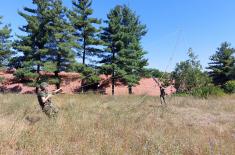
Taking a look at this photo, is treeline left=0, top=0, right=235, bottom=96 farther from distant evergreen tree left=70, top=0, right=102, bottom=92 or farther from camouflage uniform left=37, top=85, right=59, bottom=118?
camouflage uniform left=37, top=85, right=59, bottom=118

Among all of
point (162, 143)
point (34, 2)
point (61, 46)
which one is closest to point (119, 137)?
point (162, 143)

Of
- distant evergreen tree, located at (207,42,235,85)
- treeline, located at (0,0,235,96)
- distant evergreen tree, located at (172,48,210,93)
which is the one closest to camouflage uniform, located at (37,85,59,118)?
distant evergreen tree, located at (172,48,210,93)

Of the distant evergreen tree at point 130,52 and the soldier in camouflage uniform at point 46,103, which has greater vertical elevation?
the distant evergreen tree at point 130,52

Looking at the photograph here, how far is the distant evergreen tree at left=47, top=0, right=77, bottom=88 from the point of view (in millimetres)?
31969

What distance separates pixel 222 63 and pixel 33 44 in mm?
33450

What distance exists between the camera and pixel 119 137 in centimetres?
594

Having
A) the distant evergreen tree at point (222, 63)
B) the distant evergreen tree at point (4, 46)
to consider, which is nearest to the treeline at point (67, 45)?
the distant evergreen tree at point (4, 46)

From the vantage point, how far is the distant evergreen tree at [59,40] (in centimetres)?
3197

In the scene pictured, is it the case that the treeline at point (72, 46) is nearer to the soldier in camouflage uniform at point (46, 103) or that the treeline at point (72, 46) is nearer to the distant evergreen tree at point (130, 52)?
the distant evergreen tree at point (130, 52)

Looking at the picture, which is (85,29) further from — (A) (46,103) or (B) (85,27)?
(A) (46,103)

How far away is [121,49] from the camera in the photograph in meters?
35.2

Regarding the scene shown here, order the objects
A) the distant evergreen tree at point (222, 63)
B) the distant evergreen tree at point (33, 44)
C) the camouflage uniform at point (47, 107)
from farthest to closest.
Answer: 1. the distant evergreen tree at point (222, 63)
2. the distant evergreen tree at point (33, 44)
3. the camouflage uniform at point (47, 107)

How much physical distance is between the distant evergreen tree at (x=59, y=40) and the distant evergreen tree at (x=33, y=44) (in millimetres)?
614

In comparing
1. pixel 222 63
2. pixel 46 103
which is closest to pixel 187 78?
pixel 46 103
